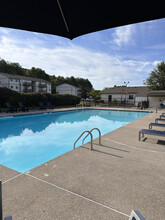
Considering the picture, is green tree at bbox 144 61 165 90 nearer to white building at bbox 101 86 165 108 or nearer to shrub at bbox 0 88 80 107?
white building at bbox 101 86 165 108

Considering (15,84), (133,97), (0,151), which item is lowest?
(0,151)

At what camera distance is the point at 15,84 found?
4731 centimetres

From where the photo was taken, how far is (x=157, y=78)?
35.1m

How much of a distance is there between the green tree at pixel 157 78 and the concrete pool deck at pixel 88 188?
35.6 m

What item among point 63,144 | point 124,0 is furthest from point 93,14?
point 63,144

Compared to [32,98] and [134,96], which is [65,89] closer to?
[134,96]

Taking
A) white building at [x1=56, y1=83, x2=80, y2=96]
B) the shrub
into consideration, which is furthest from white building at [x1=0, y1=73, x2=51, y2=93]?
the shrub

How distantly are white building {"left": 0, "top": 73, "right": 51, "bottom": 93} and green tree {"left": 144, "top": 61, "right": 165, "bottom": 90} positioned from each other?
38.7m

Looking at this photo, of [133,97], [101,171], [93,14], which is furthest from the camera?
[133,97]

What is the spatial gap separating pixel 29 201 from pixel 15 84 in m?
51.1

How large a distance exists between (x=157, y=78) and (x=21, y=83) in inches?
1697

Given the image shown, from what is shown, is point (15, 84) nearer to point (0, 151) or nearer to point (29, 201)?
point (0, 151)

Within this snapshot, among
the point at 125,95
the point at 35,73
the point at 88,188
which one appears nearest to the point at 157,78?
the point at 125,95

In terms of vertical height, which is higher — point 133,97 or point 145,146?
point 133,97
